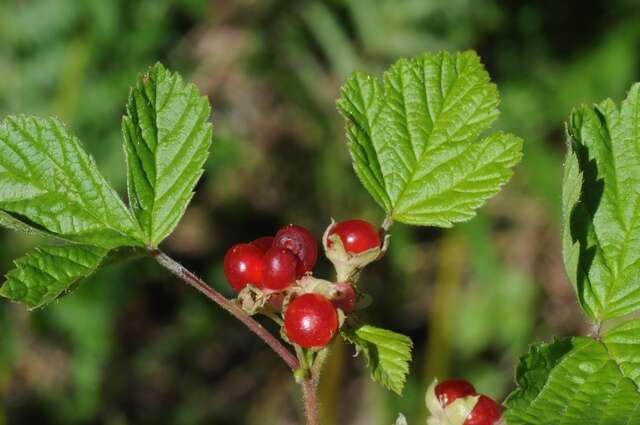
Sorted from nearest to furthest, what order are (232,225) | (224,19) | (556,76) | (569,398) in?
(569,398) → (556,76) → (232,225) → (224,19)

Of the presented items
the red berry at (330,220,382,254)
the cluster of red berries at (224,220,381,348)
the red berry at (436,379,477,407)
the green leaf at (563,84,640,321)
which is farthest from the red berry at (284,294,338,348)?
the green leaf at (563,84,640,321)

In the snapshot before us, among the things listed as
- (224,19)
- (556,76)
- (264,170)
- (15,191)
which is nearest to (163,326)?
(264,170)

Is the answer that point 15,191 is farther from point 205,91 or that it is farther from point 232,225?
point 205,91

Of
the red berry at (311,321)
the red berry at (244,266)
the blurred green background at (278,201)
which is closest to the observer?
the red berry at (311,321)

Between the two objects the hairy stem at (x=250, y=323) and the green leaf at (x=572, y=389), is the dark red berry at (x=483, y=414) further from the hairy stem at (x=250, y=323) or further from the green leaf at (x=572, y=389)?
the hairy stem at (x=250, y=323)

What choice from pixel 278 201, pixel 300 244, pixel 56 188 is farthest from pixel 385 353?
pixel 278 201

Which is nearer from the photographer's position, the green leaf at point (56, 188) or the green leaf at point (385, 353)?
the green leaf at point (385, 353)

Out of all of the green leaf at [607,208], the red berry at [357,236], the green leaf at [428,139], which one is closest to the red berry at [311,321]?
the red berry at [357,236]

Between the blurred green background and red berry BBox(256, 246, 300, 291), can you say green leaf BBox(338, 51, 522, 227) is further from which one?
the blurred green background
